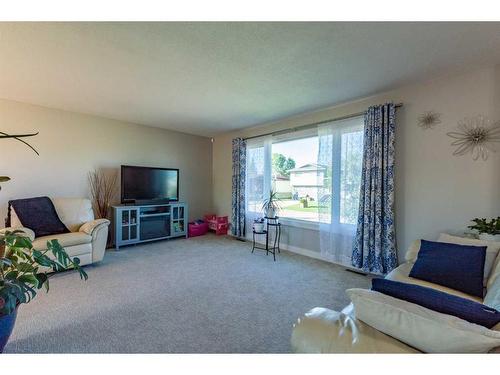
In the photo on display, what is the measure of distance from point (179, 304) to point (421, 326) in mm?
1999

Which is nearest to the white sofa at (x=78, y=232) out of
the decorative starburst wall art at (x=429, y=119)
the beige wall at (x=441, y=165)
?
the beige wall at (x=441, y=165)

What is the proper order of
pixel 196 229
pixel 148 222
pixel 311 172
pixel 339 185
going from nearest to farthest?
pixel 339 185, pixel 311 172, pixel 148 222, pixel 196 229

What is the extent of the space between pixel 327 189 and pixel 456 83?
183cm

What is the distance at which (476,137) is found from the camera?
2365 millimetres

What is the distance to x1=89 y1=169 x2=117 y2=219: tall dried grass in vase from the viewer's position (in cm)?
412

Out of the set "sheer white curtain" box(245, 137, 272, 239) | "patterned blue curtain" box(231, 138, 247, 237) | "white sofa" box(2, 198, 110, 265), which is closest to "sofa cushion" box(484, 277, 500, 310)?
"sheer white curtain" box(245, 137, 272, 239)

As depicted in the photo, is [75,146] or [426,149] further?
[75,146]

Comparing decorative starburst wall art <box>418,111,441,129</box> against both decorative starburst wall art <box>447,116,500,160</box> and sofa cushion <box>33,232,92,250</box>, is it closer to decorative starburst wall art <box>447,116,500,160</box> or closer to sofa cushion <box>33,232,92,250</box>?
decorative starburst wall art <box>447,116,500,160</box>

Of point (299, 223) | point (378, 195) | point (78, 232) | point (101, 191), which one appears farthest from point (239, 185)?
point (78, 232)

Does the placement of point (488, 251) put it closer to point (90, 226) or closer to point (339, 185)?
point (339, 185)

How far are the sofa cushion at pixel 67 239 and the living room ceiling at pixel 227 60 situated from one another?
1.84 m

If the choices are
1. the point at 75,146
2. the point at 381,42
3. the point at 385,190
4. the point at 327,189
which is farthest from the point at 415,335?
the point at 75,146

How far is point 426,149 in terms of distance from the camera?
8.79 ft
